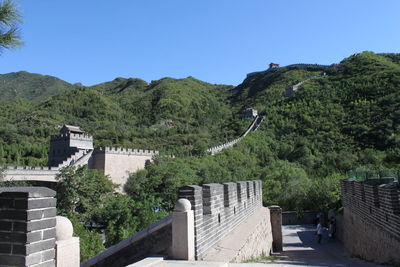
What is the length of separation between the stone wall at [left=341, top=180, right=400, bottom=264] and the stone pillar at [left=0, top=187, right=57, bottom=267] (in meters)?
7.41

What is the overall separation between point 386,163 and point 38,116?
3282 inches

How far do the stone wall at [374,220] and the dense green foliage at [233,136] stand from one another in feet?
15.3

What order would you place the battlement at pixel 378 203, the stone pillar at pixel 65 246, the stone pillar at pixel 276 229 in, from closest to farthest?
the stone pillar at pixel 65 246 → the battlement at pixel 378 203 → the stone pillar at pixel 276 229

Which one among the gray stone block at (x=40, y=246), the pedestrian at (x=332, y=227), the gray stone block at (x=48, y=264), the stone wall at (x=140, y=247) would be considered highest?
the gray stone block at (x=40, y=246)

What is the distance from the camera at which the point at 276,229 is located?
16062mm

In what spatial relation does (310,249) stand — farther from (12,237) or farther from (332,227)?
(12,237)

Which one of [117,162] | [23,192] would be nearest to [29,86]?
[117,162]

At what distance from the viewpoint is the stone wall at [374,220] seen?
802 centimetres

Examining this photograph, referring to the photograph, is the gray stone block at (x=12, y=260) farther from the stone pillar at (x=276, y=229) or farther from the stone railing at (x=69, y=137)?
the stone railing at (x=69, y=137)

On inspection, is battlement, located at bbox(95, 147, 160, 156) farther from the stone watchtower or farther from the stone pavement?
the stone pavement


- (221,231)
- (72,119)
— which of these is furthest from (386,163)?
(72,119)

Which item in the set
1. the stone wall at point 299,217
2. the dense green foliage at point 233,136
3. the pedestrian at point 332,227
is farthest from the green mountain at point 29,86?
the pedestrian at point 332,227

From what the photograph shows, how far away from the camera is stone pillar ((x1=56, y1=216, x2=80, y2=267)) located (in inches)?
137

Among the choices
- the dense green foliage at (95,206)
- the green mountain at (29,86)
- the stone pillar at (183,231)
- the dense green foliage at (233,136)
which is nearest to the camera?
the stone pillar at (183,231)
